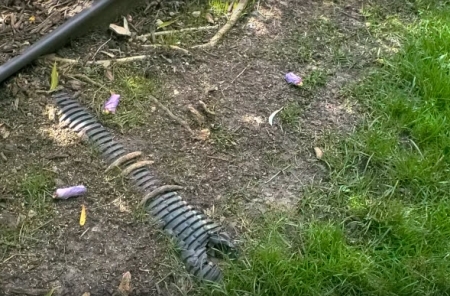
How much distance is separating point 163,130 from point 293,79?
29.9 inches

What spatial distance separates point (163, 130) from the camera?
325 cm

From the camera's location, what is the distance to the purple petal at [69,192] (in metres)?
2.88

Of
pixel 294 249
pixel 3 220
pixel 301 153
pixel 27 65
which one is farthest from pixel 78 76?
pixel 294 249

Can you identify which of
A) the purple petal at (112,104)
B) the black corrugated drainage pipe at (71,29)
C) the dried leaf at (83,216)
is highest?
the black corrugated drainage pipe at (71,29)

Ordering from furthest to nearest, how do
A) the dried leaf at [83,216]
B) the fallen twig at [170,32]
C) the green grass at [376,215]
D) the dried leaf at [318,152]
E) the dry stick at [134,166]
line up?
the fallen twig at [170,32] → the dried leaf at [318,152] → the dry stick at [134,166] → the dried leaf at [83,216] → the green grass at [376,215]

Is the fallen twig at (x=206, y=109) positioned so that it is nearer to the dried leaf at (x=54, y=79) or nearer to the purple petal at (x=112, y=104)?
the purple petal at (x=112, y=104)

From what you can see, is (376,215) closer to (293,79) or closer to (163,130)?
(293,79)

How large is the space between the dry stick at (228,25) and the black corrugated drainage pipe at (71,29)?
0.50m

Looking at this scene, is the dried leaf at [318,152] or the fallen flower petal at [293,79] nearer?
the dried leaf at [318,152]

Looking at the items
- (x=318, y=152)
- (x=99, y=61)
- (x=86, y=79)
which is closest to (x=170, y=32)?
(x=99, y=61)

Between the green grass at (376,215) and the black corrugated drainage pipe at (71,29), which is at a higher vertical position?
the black corrugated drainage pipe at (71,29)

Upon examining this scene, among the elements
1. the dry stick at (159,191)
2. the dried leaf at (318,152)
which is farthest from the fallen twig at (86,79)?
the dried leaf at (318,152)

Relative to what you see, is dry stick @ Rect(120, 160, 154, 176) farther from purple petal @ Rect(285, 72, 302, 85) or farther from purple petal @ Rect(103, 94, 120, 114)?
purple petal @ Rect(285, 72, 302, 85)

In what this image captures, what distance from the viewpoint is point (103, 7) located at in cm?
367
